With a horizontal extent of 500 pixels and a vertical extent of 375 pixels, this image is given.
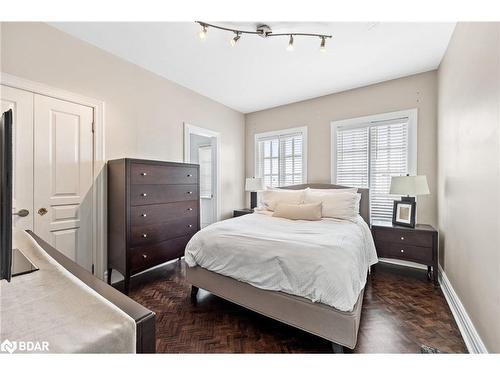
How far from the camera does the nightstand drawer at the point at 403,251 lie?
107 inches

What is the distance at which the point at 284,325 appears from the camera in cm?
191

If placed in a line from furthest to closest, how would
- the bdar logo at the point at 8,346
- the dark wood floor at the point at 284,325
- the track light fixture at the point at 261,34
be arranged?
the track light fixture at the point at 261,34 < the dark wood floor at the point at 284,325 < the bdar logo at the point at 8,346

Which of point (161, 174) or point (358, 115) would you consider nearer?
point (161, 174)

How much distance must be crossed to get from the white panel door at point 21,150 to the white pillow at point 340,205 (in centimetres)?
311

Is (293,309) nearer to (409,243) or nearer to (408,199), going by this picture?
(409,243)

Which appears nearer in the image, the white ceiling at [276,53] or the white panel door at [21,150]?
the white panel door at [21,150]

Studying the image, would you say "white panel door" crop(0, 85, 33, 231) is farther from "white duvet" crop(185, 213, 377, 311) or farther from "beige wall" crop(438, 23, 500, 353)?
"beige wall" crop(438, 23, 500, 353)

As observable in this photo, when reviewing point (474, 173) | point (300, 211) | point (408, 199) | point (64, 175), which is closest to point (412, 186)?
point (408, 199)

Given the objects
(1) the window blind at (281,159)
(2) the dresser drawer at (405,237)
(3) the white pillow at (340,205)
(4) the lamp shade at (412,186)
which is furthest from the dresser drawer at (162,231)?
(4) the lamp shade at (412,186)

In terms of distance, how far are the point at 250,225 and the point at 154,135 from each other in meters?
1.88

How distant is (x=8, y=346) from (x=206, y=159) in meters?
4.87

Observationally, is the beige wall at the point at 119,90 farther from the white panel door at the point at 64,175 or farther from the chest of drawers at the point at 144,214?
the chest of drawers at the point at 144,214
